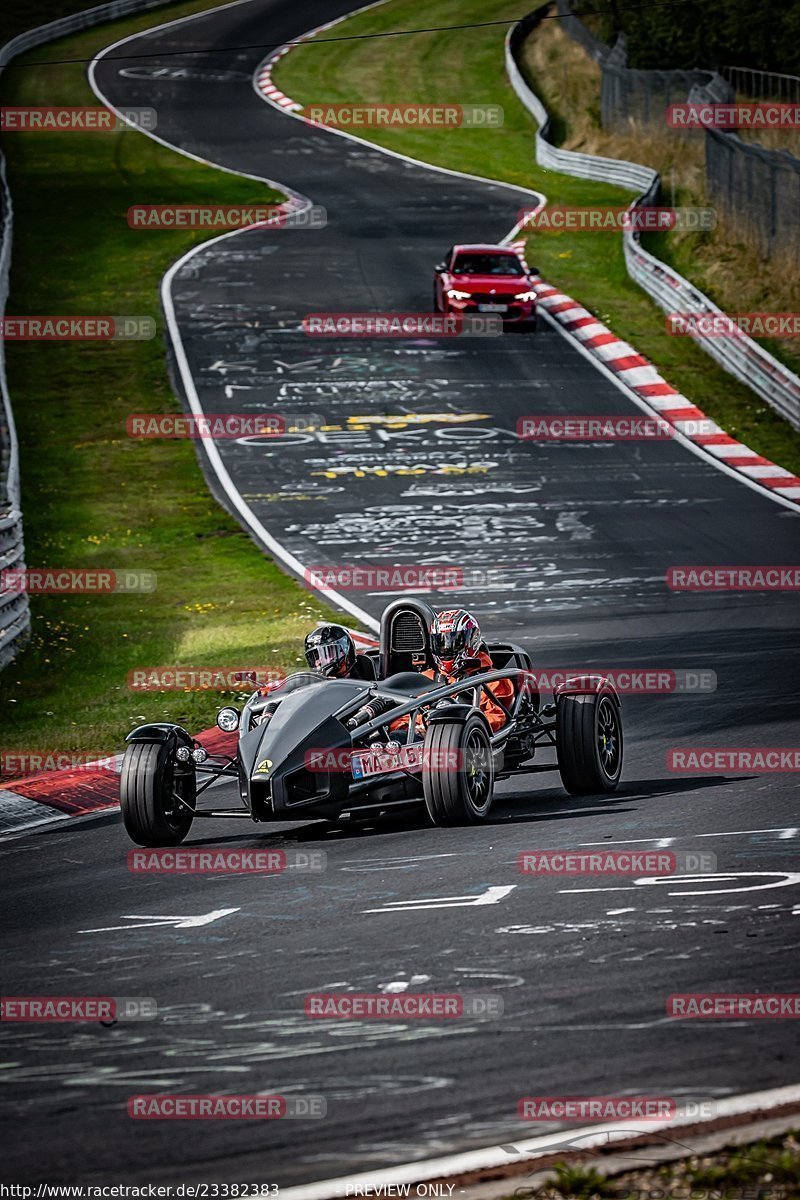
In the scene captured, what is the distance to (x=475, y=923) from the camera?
27.0 ft

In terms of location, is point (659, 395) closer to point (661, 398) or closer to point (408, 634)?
point (661, 398)

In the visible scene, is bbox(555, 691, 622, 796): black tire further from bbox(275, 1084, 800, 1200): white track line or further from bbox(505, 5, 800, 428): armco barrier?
bbox(505, 5, 800, 428): armco barrier

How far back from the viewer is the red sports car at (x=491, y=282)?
33750 millimetres

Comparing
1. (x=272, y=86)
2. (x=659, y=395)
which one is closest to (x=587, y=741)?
(x=659, y=395)

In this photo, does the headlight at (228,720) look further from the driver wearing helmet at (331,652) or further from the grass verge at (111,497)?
the grass verge at (111,497)

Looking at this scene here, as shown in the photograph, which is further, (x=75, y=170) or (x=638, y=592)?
(x=75, y=170)

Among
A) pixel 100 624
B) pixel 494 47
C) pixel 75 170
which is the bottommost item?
pixel 100 624

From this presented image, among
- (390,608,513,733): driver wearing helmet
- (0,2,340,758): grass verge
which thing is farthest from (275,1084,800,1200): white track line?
(0,2,340,758): grass verge

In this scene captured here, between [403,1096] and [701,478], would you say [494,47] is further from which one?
[403,1096]

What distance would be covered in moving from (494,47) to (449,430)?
40687mm

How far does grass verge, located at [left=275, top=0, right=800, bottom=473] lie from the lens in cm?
3008

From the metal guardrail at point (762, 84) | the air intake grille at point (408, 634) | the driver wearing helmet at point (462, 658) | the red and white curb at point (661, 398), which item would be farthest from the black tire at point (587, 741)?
the metal guardrail at point (762, 84)

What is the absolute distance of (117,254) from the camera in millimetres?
41844

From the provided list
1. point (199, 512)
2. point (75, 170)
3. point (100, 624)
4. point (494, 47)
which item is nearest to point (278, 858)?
point (100, 624)
